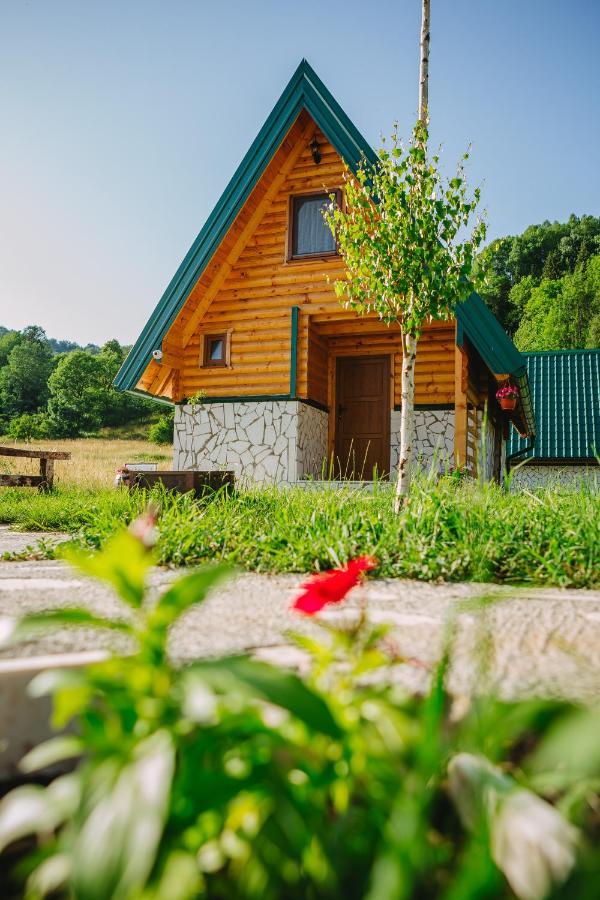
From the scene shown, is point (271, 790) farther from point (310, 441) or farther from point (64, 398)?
point (64, 398)

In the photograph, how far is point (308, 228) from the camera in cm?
949

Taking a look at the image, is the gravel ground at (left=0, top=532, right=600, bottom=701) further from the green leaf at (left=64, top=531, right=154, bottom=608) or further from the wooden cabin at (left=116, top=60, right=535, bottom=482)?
the wooden cabin at (left=116, top=60, right=535, bottom=482)

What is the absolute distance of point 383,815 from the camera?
0.82 meters

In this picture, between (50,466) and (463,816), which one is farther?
(50,466)

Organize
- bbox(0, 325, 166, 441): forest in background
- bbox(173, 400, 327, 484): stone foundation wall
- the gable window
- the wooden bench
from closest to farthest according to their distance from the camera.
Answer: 1. the wooden bench
2. bbox(173, 400, 327, 484): stone foundation wall
3. the gable window
4. bbox(0, 325, 166, 441): forest in background

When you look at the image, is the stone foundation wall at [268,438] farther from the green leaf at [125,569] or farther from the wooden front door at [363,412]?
the green leaf at [125,569]

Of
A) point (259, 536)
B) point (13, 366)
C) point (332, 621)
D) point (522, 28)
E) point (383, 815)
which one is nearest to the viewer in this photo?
point (383, 815)

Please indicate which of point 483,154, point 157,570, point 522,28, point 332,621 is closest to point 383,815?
point 332,621

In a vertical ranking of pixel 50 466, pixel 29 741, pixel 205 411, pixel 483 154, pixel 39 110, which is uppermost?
pixel 39 110

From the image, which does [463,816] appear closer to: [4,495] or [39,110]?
[4,495]

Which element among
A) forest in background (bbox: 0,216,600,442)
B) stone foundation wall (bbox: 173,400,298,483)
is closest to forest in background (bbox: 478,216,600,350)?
forest in background (bbox: 0,216,600,442)

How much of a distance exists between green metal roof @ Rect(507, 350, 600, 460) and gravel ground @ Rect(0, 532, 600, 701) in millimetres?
13386

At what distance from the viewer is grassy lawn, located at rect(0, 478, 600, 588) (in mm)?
3047

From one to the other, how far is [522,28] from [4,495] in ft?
36.7
